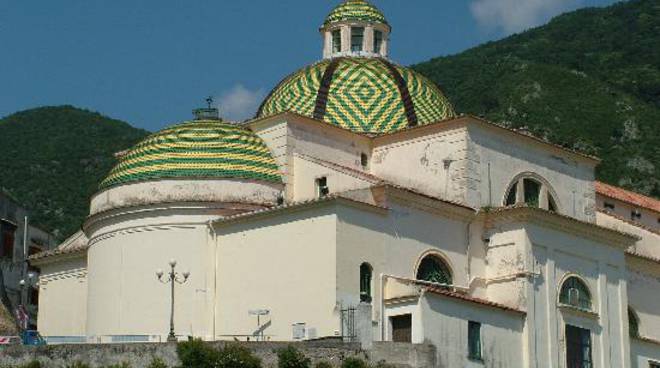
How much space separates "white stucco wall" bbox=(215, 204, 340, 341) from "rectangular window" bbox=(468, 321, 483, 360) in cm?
420

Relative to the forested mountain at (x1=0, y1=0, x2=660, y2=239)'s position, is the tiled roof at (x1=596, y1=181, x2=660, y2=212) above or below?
below

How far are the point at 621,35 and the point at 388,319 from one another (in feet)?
250

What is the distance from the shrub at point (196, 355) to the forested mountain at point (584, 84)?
49757mm

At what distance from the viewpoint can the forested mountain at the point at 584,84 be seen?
8512 cm

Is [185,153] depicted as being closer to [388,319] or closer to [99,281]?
[99,281]

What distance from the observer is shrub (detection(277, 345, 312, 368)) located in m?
34.6

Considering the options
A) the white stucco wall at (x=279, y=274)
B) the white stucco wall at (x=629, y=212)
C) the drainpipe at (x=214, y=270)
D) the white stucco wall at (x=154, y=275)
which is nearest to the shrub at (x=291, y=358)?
the white stucco wall at (x=279, y=274)

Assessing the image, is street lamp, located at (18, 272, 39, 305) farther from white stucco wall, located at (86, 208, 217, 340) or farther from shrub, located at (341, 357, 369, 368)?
shrub, located at (341, 357, 369, 368)

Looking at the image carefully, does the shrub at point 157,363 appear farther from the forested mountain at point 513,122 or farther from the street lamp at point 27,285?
the forested mountain at point 513,122

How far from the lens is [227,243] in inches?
1655

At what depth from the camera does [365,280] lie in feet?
131

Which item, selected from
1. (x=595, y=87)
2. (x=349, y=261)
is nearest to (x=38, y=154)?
(x=595, y=87)

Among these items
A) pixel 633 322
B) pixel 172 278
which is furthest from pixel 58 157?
pixel 172 278

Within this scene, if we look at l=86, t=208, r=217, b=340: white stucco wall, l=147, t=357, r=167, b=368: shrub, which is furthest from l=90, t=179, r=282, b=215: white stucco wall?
l=147, t=357, r=167, b=368: shrub
